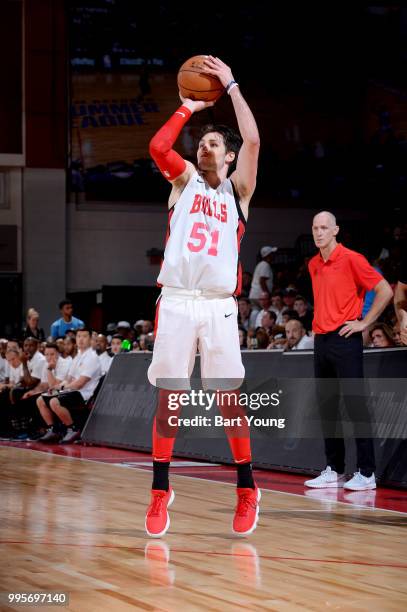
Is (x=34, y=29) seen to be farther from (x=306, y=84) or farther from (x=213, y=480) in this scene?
(x=213, y=480)

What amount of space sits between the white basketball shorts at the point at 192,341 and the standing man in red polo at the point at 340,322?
243cm

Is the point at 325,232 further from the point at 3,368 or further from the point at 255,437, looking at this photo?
the point at 3,368

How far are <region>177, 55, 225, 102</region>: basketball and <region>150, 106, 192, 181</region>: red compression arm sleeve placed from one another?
0.34 feet

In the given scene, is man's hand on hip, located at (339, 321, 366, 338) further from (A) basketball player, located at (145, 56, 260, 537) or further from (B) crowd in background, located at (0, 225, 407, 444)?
(B) crowd in background, located at (0, 225, 407, 444)

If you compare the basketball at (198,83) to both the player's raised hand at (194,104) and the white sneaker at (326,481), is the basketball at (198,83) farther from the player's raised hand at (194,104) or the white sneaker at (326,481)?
the white sneaker at (326,481)

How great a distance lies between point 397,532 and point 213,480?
9.11 ft

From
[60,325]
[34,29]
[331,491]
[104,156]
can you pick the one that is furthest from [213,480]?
[34,29]

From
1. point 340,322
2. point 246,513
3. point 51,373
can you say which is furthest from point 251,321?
point 246,513

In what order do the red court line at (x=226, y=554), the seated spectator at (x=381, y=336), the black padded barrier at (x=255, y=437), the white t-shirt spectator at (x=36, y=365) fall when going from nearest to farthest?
1. the red court line at (x=226, y=554)
2. the black padded barrier at (x=255, y=437)
3. the seated spectator at (x=381, y=336)
4. the white t-shirt spectator at (x=36, y=365)

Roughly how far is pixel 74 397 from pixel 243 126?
308 inches

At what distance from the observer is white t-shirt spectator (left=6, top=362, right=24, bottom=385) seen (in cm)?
1470

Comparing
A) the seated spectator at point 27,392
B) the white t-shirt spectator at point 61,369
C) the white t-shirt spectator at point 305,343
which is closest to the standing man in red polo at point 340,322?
the white t-shirt spectator at point 305,343

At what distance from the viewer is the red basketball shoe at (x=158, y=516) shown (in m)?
4.88

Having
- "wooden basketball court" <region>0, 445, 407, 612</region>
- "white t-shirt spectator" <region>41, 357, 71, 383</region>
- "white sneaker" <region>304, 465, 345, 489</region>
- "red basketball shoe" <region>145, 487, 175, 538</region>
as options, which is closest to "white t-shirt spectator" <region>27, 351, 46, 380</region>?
"white t-shirt spectator" <region>41, 357, 71, 383</region>
